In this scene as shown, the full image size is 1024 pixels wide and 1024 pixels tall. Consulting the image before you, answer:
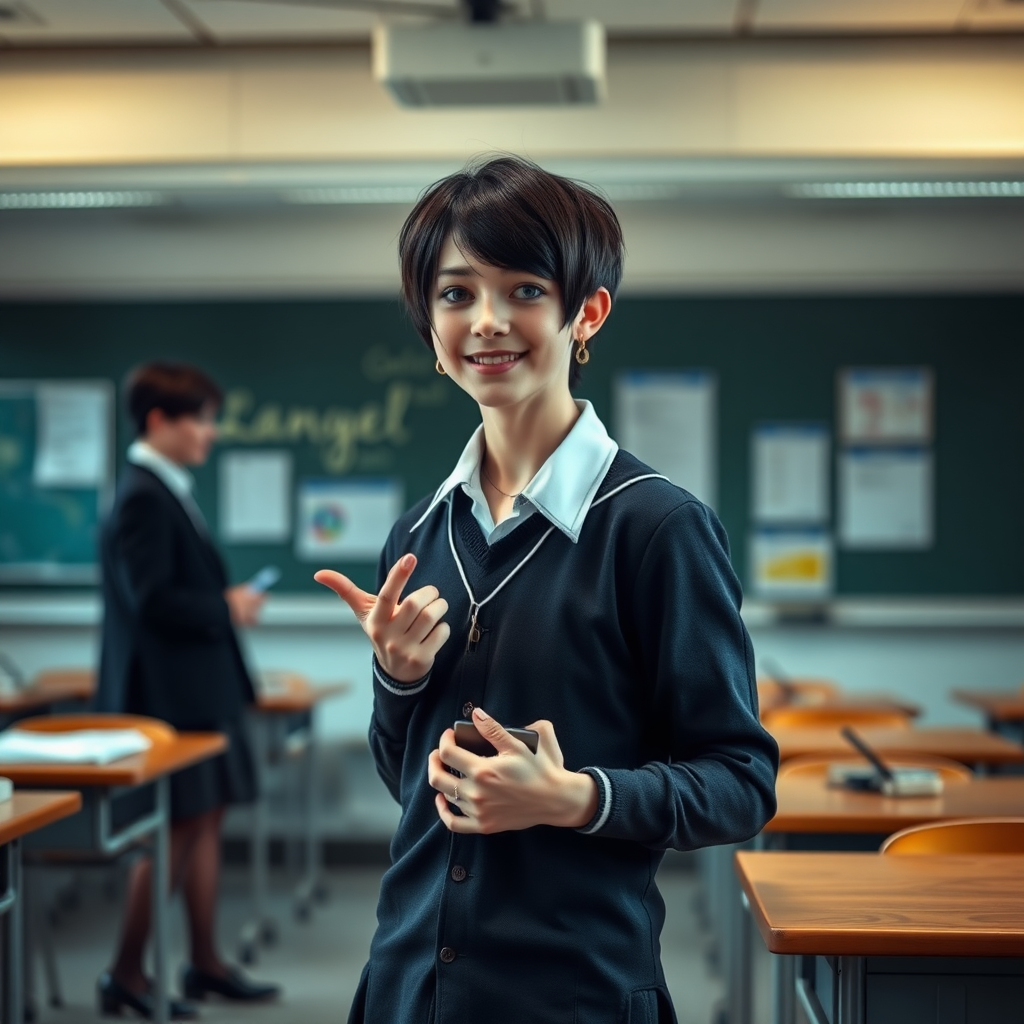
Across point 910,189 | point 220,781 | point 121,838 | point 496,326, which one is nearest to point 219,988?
point 220,781

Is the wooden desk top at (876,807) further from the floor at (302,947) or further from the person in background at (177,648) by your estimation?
the person in background at (177,648)

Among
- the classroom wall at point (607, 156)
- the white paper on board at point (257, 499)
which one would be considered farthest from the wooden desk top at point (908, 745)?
the white paper on board at point (257, 499)

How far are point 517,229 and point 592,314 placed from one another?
0.14 metres

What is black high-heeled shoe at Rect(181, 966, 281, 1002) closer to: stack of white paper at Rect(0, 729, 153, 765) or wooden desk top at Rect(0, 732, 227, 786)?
stack of white paper at Rect(0, 729, 153, 765)

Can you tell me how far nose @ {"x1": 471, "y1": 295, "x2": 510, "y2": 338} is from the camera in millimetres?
1207

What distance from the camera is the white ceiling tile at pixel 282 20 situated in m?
4.64

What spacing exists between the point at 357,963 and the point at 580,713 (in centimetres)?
333

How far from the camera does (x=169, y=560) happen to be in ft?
11.8

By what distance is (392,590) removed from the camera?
1.16 meters

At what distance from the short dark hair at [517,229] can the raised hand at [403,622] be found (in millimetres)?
279

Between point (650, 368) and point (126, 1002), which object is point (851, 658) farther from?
point (126, 1002)

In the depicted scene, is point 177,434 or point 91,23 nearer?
point 177,434

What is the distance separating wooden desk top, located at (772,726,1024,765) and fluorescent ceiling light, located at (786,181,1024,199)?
2287mm

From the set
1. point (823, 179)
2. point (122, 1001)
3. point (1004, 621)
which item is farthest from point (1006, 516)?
point (122, 1001)
